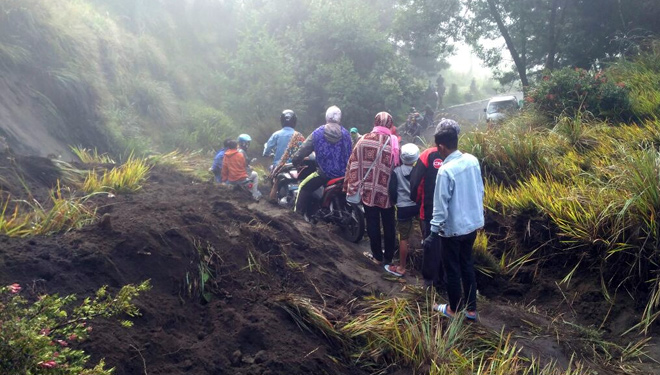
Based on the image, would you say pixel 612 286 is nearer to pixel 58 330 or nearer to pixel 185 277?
pixel 185 277

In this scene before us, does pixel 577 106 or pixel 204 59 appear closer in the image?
pixel 577 106

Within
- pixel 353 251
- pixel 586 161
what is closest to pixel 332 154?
pixel 353 251

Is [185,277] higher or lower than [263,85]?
lower

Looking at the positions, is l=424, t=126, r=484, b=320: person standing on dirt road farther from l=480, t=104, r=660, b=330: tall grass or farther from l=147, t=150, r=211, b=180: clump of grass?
l=147, t=150, r=211, b=180: clump of grass

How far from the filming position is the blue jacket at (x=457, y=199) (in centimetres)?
539

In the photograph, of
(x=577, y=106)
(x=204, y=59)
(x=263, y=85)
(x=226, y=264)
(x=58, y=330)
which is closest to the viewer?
(x=58, y=330)

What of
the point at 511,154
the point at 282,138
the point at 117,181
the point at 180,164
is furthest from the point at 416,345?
the point at 180,164

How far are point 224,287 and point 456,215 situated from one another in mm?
2096

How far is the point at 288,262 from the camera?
6160 millimetres

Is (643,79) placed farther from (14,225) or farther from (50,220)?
(14,225)

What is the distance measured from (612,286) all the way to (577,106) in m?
5.35

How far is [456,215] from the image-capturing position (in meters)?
5.43

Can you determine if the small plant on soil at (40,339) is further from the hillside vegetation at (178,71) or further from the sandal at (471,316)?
the hillside vegetation at (178,71)

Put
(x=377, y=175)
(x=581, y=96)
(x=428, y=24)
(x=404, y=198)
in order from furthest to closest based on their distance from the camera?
(x=428, y=24) → (x=581, y=96) → (x=377, y=175) → (x=404, y=198)
